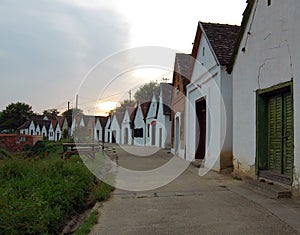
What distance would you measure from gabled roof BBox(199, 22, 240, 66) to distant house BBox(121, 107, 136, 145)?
2596 cm

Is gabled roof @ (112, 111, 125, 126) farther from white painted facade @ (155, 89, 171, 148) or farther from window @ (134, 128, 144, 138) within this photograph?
white painted facade @ (155, 89, 171, 148)

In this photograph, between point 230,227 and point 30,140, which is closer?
point 230,227

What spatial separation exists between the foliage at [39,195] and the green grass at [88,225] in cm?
43

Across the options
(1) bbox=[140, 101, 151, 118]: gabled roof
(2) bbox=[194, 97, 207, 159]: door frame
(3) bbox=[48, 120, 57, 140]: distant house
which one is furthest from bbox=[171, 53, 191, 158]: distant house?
(3) bbox=[48, 120, 57, 140]: distant house

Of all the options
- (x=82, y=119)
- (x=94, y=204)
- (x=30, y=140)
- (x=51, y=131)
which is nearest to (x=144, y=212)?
(x=94, y=204)

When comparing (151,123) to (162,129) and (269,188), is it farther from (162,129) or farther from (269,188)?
(269,188)

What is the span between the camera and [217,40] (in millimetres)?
12195

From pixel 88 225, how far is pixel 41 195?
4.43 ft

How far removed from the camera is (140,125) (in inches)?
1384

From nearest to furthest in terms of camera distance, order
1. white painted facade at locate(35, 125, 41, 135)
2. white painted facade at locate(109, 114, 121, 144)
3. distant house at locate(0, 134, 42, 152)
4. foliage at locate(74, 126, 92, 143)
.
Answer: foliage at locate(74, 126, 92, 143) → distant house at locate(0, 134, 42, 152) → white painted facade at locate(109, 114, 121, 144) → white painted facade at locate(35, 125, 41, 135)

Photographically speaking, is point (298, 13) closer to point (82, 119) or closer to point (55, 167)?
point (55, 167)

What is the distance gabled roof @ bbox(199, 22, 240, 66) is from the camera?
11.4 metres

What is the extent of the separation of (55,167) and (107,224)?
434 centimetres

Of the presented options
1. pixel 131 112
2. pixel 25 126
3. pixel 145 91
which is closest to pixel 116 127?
pixel 131 112
